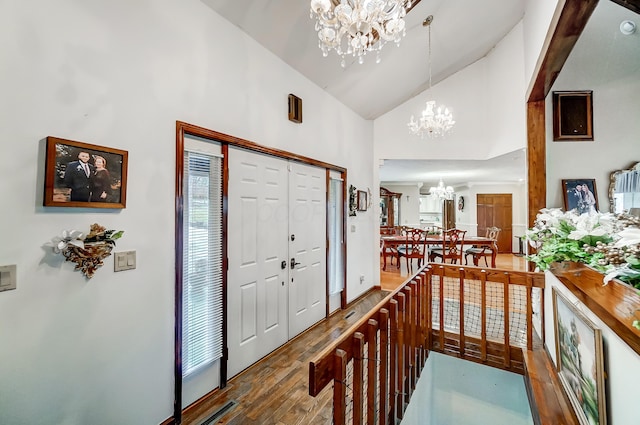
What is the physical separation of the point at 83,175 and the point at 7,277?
1.78ft

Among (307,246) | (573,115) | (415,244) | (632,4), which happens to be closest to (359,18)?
(632,4)

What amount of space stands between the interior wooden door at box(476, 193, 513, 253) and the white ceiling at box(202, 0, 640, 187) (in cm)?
370

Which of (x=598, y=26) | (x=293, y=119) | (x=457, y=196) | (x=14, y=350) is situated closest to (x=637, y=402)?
(x=14, y=350)

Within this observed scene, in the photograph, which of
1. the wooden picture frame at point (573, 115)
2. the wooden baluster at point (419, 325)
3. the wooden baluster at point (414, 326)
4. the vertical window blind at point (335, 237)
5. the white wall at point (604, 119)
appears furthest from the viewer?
the vertical window blind at point (335, 237)

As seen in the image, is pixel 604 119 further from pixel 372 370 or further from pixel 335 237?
pixel 372 370

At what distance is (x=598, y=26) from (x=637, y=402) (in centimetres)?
314

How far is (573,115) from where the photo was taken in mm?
2898

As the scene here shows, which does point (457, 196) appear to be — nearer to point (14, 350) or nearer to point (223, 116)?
point (223, 116)

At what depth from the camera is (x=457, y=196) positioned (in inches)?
400

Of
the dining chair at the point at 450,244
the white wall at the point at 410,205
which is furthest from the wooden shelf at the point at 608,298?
the white wall at the point at 410,205

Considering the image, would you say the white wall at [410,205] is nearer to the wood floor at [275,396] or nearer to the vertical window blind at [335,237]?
the vertical window blind at [335,237]

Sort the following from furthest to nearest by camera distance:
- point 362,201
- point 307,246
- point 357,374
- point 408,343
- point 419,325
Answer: point 362,201, point 307,246, point 419,325, point 408,343, point 357,374

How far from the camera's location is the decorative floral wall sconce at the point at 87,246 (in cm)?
138

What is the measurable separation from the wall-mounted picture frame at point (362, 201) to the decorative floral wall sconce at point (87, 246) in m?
3.23
